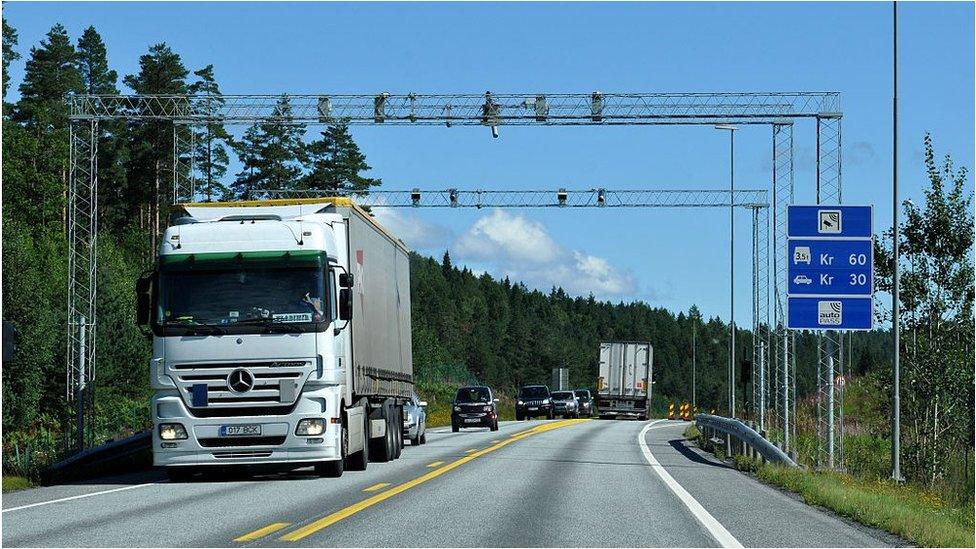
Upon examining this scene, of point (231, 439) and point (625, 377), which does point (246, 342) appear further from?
point (625, 377)

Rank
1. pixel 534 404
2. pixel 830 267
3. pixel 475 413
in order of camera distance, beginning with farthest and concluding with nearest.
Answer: pixel 534 404, pixel 475 413, pixel 830 267

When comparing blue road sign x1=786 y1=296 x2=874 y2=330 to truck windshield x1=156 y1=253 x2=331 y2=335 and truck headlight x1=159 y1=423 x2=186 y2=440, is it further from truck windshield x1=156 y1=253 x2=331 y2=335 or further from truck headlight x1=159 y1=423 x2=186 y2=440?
truck headlight x1=159 y1=423 x2=186 y2=440

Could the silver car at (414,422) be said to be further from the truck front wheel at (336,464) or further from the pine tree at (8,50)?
the pine tree at (8,50)

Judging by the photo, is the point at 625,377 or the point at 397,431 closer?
the point at 397,431

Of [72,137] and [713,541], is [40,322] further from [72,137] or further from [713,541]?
[713,541]

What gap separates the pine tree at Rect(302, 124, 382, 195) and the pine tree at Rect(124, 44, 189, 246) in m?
9.01

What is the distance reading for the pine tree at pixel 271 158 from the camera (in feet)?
284

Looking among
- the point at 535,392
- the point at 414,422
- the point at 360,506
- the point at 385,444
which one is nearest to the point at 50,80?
the point at 535,392

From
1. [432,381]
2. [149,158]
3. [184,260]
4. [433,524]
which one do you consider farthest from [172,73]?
[433,524]

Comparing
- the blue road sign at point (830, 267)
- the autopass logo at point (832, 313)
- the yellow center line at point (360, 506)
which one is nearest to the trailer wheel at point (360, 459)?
the yellow center line at point (360, 506)

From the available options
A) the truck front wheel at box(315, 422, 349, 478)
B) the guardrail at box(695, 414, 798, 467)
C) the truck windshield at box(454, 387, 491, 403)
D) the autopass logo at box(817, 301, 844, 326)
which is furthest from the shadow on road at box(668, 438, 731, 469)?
the truck windshield at box(454, 387, 491, 403)

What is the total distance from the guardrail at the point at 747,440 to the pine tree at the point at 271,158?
54390 millimetres

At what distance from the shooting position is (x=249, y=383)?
19391 millimetres

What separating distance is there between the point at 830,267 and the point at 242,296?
37.8ft
